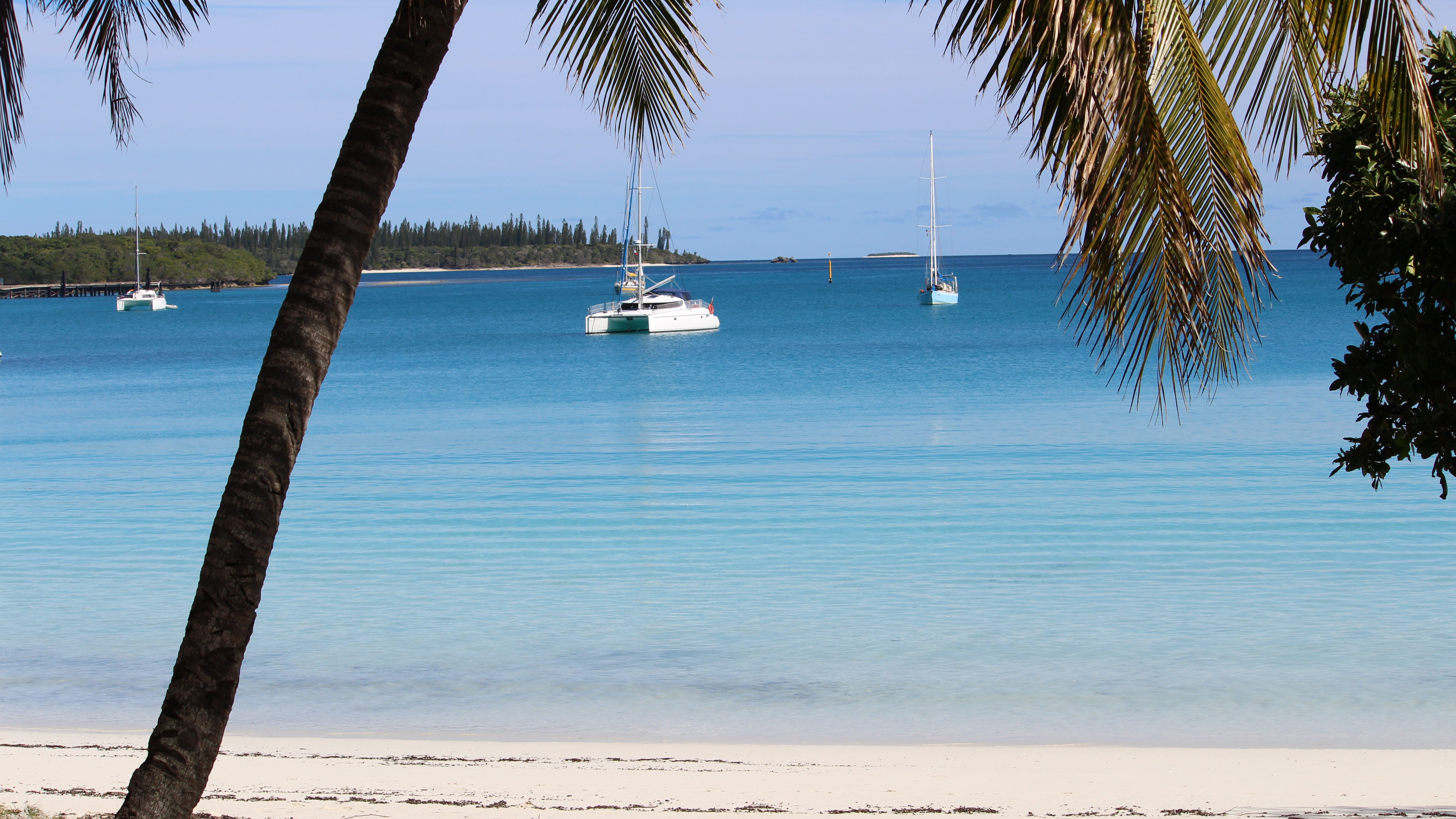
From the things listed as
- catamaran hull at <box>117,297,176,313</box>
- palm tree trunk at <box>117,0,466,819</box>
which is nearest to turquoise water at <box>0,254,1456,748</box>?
palm tree trunk at <box>117,0,466,819</box>

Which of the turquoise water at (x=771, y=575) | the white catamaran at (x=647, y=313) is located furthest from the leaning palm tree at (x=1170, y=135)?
the white catamaran at (x=647, y=313)

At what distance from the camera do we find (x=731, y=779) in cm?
648

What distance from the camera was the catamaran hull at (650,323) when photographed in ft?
189

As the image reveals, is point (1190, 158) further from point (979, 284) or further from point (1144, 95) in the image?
point (979, 284)

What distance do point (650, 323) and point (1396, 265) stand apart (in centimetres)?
5400

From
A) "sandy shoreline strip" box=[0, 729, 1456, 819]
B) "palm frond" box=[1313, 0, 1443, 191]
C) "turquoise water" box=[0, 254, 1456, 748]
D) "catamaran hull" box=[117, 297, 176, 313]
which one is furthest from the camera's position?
"catamaran hull" box=[117, 297, 176, 313]

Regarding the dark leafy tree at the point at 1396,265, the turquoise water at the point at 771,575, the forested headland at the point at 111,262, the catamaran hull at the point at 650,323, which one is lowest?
the turquoise water at the point at 771,575

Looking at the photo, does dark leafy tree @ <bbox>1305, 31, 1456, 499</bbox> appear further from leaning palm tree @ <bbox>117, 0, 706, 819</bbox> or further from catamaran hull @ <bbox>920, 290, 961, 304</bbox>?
catamaran hull @ <bbox>920, 290, 961, 304</bbox>

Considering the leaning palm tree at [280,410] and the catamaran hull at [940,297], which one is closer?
the leaning palm tree at [280,410]

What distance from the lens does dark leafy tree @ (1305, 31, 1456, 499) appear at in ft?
12.9

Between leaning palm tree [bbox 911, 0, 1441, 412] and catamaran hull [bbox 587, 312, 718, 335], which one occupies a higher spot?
leaning palm tree [bbox 911, 0, 1441, 412]

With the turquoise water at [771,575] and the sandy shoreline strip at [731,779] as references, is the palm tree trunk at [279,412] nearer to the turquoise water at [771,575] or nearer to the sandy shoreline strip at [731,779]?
the sandy shoreline strip at [731,779]

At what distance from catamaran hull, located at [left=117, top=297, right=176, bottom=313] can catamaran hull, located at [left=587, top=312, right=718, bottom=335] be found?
192 feet

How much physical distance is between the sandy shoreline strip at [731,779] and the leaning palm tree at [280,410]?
6.30ft
